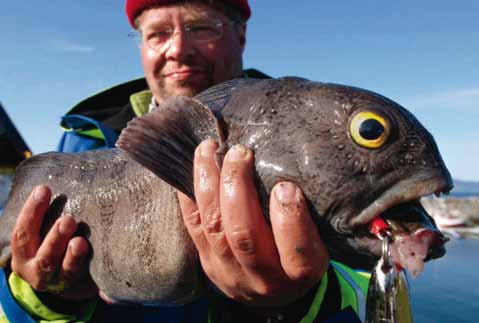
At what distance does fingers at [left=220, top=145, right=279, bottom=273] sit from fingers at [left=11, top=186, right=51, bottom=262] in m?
1.67

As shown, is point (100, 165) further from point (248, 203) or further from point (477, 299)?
point (477, 299)

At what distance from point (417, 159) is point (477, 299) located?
820cm

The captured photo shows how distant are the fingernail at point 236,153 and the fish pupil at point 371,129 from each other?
1.91ft

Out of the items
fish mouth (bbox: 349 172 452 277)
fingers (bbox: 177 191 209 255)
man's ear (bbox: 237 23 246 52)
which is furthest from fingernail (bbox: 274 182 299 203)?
man's ear (bbox: 237 23 246 52)

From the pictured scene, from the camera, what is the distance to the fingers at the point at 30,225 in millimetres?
3141

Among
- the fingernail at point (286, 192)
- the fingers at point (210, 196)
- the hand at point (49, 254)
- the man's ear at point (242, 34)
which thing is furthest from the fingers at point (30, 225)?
the man's ear at point (242, 34)

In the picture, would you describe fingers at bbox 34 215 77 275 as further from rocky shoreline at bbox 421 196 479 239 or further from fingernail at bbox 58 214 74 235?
rocky shoreline at bbox 421 196 479 239

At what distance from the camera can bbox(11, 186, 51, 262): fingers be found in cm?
314

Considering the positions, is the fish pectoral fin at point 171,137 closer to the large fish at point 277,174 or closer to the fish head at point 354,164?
the large fish at point 277,174

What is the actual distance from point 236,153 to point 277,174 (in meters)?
0.23

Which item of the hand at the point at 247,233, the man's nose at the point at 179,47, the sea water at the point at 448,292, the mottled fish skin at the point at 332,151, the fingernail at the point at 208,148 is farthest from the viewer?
the sea water at the point at 448,292

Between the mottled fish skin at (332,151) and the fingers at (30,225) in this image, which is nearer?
the mottled fish skin at (332,151)

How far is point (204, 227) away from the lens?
236 cm

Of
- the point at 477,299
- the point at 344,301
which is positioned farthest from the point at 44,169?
the point at 477,299
